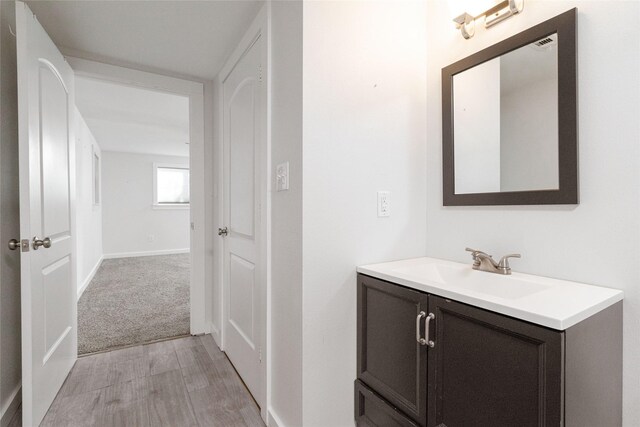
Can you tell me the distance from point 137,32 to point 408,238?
2.06 m

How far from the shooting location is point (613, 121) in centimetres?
99

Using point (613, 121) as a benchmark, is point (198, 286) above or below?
below

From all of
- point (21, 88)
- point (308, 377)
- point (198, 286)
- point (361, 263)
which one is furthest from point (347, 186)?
point (198, 286)

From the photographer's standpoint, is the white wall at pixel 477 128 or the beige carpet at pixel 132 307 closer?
the white wall at pixel 477 128

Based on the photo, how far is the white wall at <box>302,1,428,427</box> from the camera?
127cm

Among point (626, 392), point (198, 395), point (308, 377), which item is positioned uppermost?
point (626, 392)

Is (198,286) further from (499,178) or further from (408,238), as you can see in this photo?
(499,178)

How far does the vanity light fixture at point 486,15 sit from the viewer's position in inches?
48.6

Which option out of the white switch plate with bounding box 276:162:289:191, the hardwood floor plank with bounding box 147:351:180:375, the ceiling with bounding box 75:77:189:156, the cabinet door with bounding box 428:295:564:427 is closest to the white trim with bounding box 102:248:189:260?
the ceiling with bounding box 75:77:189:156

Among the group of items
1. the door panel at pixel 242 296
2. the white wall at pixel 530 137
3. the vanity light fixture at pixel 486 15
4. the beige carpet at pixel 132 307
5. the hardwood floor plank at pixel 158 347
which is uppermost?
the vanity light fixture at pixel 486 15

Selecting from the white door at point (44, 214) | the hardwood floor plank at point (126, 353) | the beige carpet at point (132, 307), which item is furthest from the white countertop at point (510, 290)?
the beige carpet at point (132, 307)

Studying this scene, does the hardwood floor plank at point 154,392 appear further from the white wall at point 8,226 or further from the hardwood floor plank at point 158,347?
the white wall at point 8,226

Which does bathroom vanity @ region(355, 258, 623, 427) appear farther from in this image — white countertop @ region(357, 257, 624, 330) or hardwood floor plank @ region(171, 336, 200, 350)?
hardwood floor plank @ region(171, 336, 200, 350)

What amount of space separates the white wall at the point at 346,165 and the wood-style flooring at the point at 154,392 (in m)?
0.65
